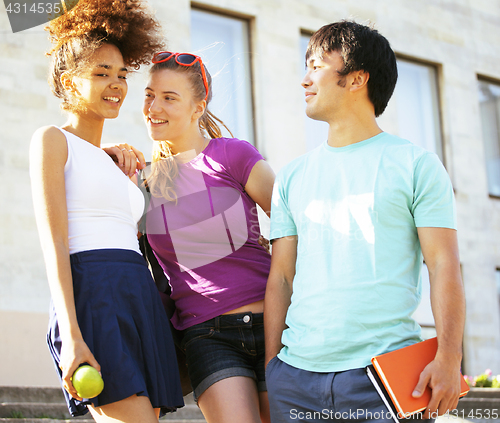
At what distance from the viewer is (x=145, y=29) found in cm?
288

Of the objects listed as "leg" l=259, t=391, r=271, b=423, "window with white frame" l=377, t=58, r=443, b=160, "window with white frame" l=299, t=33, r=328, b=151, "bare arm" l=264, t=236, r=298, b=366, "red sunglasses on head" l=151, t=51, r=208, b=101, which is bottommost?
"leg" l=259, t=391, r=271, b=423

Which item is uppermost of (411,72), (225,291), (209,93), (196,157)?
(411,72)

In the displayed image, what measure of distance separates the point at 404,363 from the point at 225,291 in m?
0.89

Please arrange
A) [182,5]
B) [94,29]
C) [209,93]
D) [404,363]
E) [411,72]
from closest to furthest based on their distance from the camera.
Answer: [404,363]
[94,29]
[209,93]
[182,5]
[411,72]

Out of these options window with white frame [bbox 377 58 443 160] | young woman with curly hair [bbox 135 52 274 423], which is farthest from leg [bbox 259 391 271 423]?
window with white frame [bbox 377 58 443 160]

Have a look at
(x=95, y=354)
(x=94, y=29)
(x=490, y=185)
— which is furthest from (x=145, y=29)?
(x=490, y=185)

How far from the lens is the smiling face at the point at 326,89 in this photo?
8.30ft

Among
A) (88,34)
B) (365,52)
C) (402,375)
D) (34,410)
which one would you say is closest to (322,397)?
(402,375)

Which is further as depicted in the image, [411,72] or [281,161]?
[411,72]

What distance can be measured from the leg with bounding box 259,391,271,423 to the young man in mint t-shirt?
0.27 meters

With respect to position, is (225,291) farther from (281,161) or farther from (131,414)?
(281,161)

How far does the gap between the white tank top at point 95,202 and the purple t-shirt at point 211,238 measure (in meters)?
0.28

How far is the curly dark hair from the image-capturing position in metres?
2.60

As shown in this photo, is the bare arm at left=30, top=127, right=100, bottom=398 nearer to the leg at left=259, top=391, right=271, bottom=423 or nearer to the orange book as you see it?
the leg at left=259, top=391, right=271, bottom=423
